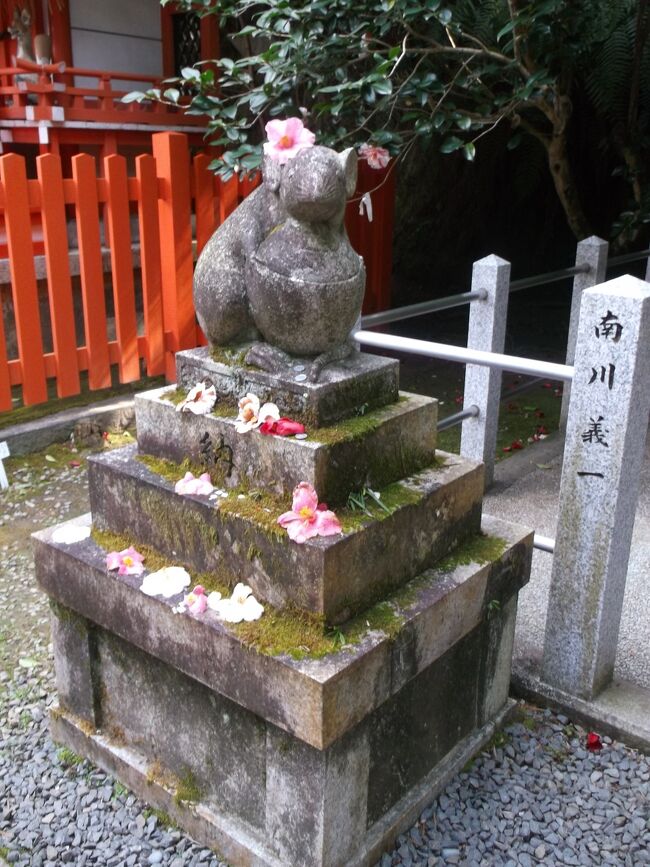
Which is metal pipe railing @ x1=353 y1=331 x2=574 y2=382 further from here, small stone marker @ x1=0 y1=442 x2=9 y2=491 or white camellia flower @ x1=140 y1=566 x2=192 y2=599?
small stone marker @ x1=0 y1=442 x2=9 y2=491

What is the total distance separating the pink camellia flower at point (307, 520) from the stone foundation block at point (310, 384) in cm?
22

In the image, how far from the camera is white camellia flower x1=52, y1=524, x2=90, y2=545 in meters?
2.39

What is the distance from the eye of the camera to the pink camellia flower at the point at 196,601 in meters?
2.01

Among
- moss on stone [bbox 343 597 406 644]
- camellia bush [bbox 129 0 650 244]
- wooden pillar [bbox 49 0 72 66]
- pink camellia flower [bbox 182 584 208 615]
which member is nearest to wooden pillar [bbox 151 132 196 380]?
camellia bush [bbox 129 0 650 244]

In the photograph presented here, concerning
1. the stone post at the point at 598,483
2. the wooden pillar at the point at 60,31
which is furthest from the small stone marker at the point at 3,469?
the wooden pillar at the point at 60,31

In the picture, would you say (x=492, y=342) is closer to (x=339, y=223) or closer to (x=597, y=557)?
(x=597, y=557)

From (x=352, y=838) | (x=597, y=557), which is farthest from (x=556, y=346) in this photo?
(x=352, y=838)

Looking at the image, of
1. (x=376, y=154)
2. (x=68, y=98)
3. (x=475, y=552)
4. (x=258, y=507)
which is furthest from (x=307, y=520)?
(x=68, y=98)

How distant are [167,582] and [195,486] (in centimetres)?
27

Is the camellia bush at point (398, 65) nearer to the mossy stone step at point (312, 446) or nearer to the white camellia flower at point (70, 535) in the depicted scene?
the mossy stone step at point (312, 446)

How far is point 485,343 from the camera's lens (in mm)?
3982

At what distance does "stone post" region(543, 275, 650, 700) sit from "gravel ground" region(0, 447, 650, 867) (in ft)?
0.81

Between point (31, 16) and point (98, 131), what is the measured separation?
110 cm

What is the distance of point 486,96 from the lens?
4.66m
